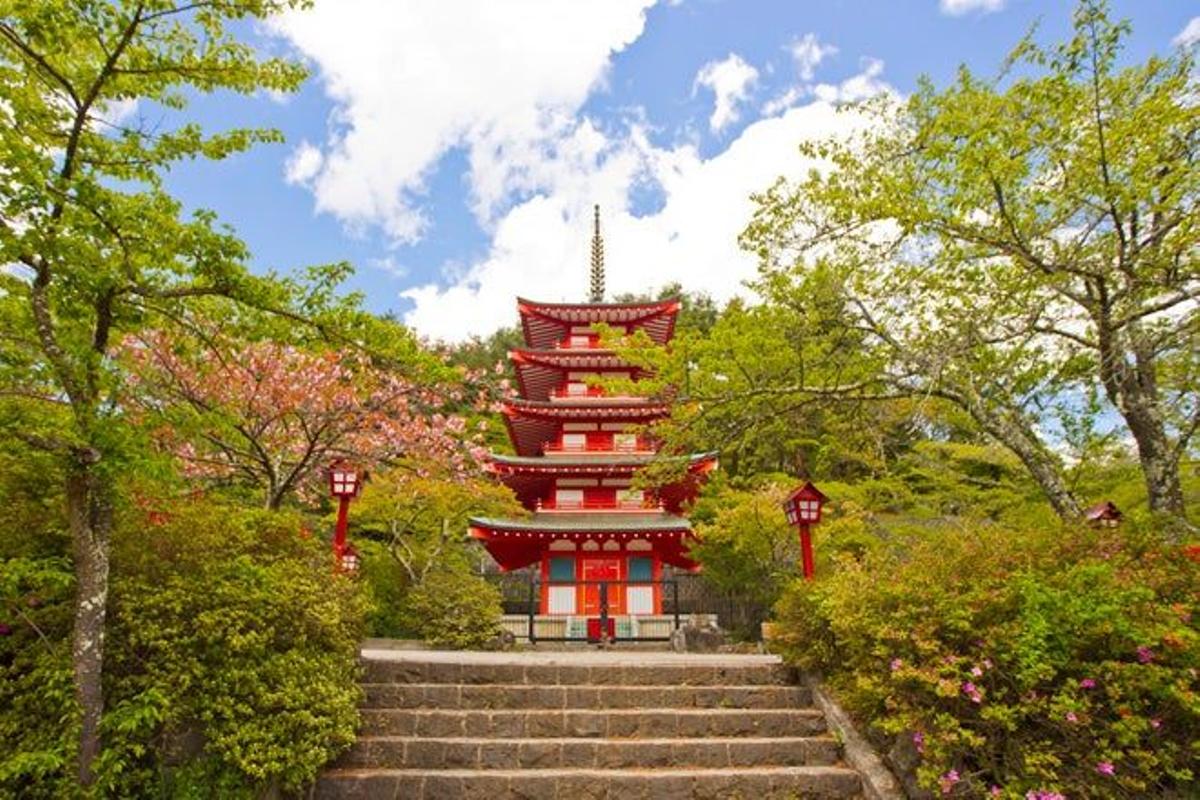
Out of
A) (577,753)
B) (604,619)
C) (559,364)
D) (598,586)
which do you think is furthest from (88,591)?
(559,364)

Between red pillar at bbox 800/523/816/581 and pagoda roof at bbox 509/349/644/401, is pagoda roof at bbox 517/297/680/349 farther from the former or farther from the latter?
red pillar at bbox 800/523/816/581

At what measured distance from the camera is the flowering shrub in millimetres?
4203

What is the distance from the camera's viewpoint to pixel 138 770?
4.48 metres

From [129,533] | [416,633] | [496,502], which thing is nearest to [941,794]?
[129,533]

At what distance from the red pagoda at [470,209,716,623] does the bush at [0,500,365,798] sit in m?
10.4

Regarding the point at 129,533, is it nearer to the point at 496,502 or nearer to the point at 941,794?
the point at 941,794

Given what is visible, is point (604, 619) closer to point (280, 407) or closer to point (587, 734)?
point (280, 407)

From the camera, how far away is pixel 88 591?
14.5ft

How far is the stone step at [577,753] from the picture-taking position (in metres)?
5.48

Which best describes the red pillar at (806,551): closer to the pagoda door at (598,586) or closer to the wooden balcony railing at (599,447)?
the pagoda door at (598,586)

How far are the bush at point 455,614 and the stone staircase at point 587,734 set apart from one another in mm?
5411

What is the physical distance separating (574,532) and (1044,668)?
491 inches

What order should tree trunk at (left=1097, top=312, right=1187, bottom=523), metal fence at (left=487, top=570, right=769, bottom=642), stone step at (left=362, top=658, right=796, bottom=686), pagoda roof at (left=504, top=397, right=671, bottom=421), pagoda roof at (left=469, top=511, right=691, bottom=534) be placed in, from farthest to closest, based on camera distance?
pagoda roof at (left=504, top=397, right=671, bottom=421) → pagoda roof at (left=469, top=511, right=691, bottom=534) → metal fence at (left=487, top=570, right=769, bottom=642) → stone step at (left=362, top=658, right=796, bottom=686) → tree trunk at (left=1097, top=312, right=1187, bottom=523)

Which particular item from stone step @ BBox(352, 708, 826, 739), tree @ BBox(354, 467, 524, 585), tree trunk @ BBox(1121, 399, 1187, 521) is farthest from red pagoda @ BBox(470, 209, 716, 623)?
tree trunk @ BBox(1121, 399, 1187, 521)
